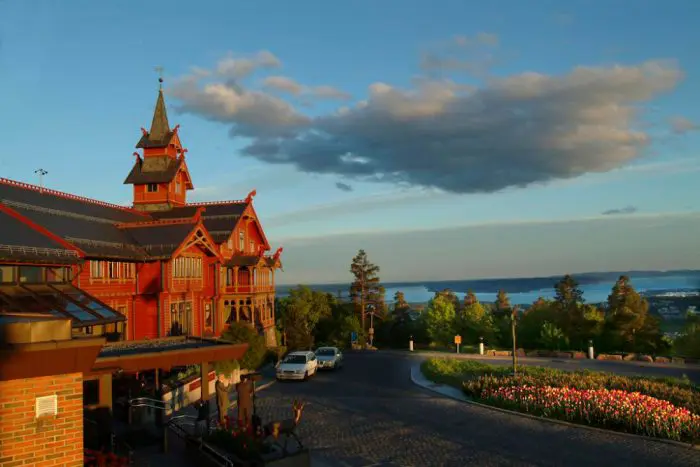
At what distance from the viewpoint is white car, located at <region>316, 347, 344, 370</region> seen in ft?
107

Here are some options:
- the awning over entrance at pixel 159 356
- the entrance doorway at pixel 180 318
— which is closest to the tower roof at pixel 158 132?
the entrance doorway at pixel 180 318

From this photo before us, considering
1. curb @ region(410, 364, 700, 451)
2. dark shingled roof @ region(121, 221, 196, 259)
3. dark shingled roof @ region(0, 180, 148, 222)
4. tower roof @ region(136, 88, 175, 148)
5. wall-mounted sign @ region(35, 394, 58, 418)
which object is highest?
tower roof @ region(136, 88, 175, 148)

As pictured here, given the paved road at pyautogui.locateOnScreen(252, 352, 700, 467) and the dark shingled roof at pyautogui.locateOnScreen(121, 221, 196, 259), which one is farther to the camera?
the dark shingled roof at pyautogui.locateOnScreen(121, 221, 196, 259)

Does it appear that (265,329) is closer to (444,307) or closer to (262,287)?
(262,287)

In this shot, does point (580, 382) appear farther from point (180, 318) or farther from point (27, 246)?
point (27, 246)

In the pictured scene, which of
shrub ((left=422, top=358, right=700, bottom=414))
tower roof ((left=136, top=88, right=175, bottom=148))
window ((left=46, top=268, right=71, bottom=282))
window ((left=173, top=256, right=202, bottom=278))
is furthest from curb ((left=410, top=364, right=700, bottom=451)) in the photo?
tower roof ((left=136, top=88, right=175, bottom=148))

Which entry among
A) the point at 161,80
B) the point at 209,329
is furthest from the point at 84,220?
the point at 161,80

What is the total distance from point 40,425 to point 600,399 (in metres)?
18.0

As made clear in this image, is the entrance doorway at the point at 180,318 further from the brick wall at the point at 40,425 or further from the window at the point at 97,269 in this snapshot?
the brick wall at the point at 40,425

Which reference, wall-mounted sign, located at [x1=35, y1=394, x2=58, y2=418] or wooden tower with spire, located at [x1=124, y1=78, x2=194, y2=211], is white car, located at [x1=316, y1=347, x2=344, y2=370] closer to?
wooden tower with spire, located at [x1=124, y1=78, x2=194, y2=211]

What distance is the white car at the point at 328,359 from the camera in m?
32.6

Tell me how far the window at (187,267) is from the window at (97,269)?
4380 mm

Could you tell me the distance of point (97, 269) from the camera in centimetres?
2686

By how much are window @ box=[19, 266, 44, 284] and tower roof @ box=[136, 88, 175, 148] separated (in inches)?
862
